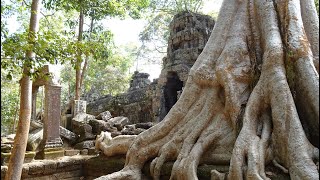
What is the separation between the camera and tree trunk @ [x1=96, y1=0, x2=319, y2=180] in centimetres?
286

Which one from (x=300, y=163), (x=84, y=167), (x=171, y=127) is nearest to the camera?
(x=300, y=163)

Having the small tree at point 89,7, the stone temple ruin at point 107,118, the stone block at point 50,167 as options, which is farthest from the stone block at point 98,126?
the stone block at point 50,167

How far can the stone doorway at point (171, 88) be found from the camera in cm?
1232

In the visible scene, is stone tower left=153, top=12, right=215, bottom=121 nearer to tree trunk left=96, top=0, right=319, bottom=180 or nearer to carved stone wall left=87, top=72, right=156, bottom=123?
carved stone wall left=87, top=72, right=156, bottom=123

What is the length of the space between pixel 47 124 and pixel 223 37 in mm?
3773

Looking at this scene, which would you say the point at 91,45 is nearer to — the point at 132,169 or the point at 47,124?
the point at 132,169

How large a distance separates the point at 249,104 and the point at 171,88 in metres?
9.37

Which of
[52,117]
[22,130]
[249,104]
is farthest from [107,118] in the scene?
[249,104]

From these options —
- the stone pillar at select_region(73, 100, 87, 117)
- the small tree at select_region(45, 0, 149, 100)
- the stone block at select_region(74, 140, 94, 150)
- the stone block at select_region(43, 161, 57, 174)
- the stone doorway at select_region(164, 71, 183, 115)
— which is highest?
the small tree at select_region(45, 0, 149, 100)

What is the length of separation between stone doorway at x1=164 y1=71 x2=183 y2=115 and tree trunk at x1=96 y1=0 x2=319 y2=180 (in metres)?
8.06

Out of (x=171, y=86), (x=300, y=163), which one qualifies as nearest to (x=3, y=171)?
(x=300, y=163)

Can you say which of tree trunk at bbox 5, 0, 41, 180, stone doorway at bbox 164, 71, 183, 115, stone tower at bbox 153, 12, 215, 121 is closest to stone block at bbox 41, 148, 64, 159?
tree trunk at bbox 5, 0, 41, 180

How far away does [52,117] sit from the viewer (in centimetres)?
601

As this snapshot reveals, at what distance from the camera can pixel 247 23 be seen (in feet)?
13.4
